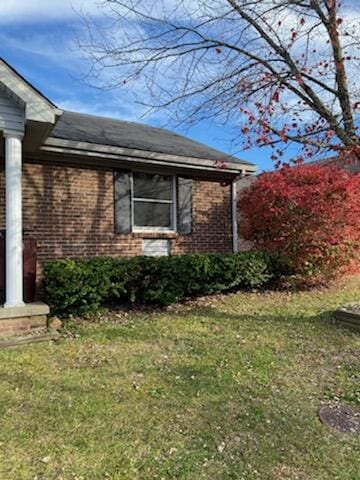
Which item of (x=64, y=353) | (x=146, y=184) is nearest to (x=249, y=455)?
(x=64, y=353)

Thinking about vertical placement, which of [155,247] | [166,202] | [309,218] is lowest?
[155,247]

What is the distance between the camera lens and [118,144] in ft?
27.1

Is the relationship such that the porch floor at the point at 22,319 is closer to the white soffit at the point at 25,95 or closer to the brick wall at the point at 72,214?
the brick wall at the point at 72,214

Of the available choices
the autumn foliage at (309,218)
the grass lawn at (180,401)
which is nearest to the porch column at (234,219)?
the autumn foliage at (309,218)

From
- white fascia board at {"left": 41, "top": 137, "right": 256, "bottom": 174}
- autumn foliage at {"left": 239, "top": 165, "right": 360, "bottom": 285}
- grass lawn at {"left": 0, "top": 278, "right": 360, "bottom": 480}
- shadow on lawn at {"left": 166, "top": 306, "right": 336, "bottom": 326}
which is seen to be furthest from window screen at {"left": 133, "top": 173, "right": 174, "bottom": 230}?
grass lawn at {"left": 0, "top": 278, "right": 360, "bottom": 480}

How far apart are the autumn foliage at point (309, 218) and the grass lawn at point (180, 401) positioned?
9.92ft

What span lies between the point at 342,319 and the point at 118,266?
12.1 feet

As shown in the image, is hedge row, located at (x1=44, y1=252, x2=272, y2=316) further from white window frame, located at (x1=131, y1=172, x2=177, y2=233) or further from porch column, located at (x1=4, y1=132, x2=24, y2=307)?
white window frame, located at (x1=131, y1=172, x2=177, y2=233)

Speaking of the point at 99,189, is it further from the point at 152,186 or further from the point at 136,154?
the point at 152,186

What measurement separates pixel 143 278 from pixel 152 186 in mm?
2614

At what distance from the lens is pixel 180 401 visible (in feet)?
12.5

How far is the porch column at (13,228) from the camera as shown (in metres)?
5.81

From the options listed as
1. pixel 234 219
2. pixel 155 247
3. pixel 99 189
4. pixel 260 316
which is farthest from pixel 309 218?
pixel 99 189

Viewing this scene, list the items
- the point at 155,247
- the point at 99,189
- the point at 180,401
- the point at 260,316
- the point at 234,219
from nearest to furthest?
the point at 180,401
the point at 260,316
the point at 99,189
the point at 155,247
the point at 234,219
